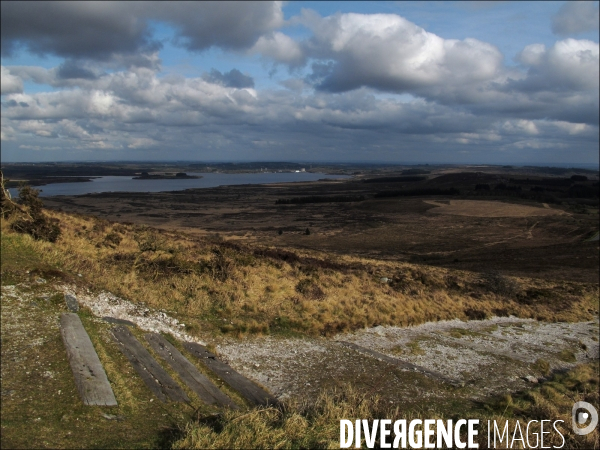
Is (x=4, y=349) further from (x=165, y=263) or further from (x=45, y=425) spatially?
(x=165, y=263)

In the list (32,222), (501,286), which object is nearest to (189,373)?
(32,222)

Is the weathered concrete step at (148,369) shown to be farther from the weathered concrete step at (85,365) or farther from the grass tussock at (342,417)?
the grass tussock at (342,417)

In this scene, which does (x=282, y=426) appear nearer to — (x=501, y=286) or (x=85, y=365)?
(x=85, y=365)

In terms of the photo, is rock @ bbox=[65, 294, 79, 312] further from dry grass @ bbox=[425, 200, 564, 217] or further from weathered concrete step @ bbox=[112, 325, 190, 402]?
dry grass @ bbox=[425, 200, 564, 217]

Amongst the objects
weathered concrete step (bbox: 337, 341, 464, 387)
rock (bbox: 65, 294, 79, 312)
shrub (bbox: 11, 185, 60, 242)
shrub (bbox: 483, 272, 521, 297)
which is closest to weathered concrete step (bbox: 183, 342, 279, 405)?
rock (bbox: 65, 294, 79, 312)

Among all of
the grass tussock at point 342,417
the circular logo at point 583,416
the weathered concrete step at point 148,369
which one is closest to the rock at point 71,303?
the weathered concrete step at point 148,369
